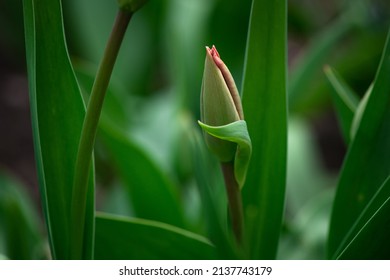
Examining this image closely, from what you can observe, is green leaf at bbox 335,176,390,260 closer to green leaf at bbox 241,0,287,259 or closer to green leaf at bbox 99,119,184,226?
green leaf at bbox 241,0,287,259

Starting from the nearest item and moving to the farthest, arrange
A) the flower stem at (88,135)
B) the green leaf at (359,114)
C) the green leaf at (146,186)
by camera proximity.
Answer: the flower stem at (88,135)
the green leaf at (359,114)
the green leaf at (146,186)

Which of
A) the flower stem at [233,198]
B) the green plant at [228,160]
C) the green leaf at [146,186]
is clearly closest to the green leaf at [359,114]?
the green plant at [228,160]

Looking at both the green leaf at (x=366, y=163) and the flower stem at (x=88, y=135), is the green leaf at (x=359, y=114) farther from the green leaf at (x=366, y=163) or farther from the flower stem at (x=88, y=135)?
the flower stem at (x=88, y=135)

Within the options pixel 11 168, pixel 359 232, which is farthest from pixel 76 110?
pixel 11 168

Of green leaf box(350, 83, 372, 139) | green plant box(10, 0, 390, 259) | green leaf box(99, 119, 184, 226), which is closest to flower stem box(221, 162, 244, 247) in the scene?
green plant box(10, 0, 390, 259)

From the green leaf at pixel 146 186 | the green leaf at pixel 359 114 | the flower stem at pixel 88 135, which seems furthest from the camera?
the green leaf at pixel 146 186

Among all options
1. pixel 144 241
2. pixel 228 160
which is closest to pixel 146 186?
pixel 144 241

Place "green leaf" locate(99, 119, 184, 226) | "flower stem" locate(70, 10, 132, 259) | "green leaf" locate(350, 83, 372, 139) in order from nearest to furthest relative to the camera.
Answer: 1. "flower stem" locate(70, 10, 132, 259)
2. "green leaf" locate(350, 83, 372, 139)
3. "green leaf" locate(99, 119, 184, 226)

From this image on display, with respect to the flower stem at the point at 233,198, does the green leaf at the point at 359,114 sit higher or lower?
higher
